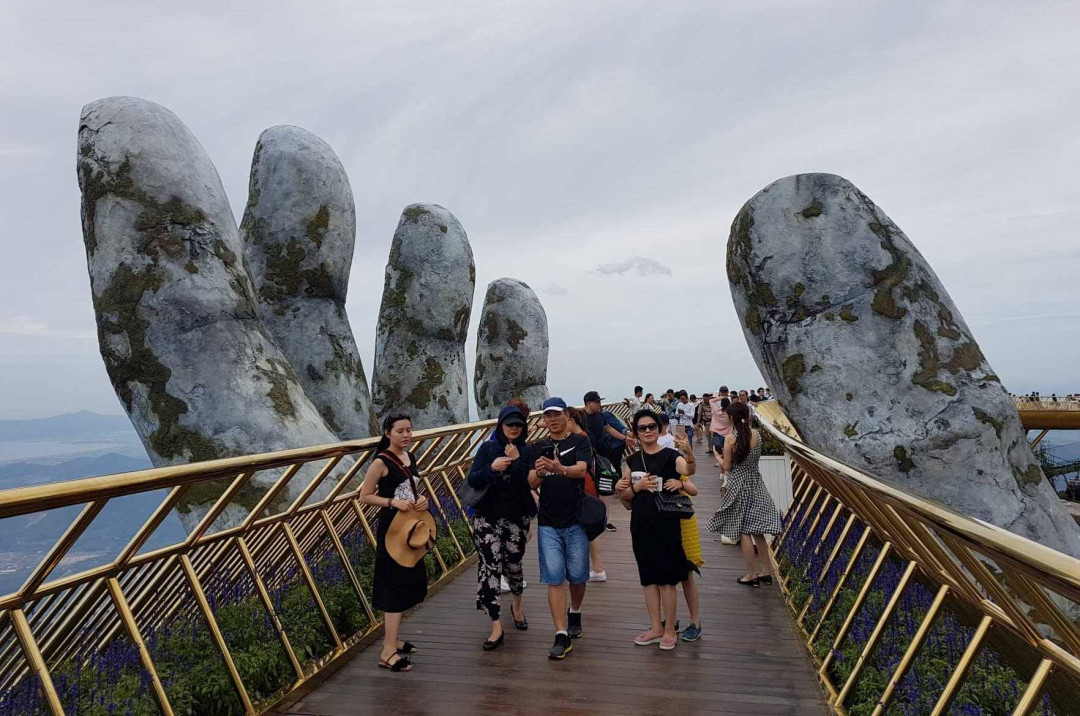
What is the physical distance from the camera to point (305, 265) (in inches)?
590

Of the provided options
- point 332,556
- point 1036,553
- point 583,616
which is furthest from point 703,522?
point 1036,553

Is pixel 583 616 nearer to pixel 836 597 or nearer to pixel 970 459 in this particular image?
pixel 836 597

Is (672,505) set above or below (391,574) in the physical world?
above

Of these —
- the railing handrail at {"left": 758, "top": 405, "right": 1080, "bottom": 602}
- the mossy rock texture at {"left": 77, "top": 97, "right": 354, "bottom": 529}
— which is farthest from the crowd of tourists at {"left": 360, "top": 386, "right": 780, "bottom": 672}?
the mossy rock texture at {"left": 77, "top": 97, "right": 354, "bottom": 529}

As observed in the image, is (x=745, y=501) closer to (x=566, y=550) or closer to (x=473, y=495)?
(x=566, y=550)

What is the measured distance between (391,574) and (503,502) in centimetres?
103

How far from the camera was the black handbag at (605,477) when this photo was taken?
6.32 m

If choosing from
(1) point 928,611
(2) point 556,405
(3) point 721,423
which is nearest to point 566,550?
(2) point 556,405

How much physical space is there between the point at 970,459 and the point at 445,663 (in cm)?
533

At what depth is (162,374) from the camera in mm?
10094

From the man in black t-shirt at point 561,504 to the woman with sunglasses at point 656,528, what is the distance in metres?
0.34

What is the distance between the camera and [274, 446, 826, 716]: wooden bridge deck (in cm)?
440

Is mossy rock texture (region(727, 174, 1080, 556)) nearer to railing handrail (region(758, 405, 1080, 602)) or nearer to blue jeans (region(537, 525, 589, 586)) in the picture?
blue jeans (region(537, 525, 589, 586))

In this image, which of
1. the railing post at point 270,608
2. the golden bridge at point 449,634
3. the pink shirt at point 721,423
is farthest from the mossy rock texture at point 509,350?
the railing post at point 270,608
